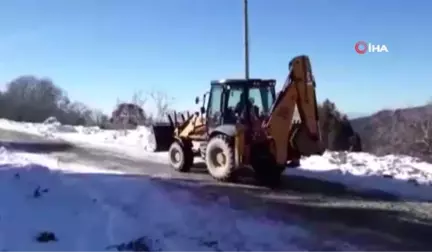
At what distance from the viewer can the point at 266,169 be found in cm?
1331

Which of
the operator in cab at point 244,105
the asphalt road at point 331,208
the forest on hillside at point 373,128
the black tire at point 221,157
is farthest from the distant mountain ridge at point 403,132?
the black tire at point 221,157

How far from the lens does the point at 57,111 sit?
58.8 meters

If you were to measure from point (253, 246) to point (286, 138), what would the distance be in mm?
5306

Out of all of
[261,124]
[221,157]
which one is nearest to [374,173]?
[261,124]

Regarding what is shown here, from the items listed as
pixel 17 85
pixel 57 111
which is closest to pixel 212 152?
pixel 57 111

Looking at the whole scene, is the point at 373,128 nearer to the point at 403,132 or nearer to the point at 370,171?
the point at 403,132

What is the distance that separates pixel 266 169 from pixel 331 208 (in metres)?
3.52

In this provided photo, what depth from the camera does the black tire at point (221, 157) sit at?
41.1ft

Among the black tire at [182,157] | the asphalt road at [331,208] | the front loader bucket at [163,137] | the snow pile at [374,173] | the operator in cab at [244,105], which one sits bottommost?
the asphalt road at [331,208]

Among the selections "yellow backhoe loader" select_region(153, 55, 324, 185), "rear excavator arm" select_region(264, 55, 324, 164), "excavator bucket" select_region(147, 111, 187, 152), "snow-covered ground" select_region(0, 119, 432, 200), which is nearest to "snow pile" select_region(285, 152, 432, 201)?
"snow-covered ground" select_region(0, 119, 432, 200)

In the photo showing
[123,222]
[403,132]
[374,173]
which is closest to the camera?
[123,222]

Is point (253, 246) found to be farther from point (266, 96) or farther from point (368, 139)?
point (368, 139)

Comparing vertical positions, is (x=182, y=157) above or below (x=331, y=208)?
above

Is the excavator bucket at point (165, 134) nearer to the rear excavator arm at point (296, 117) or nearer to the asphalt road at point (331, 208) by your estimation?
the asphalt road at point (331, 208)
